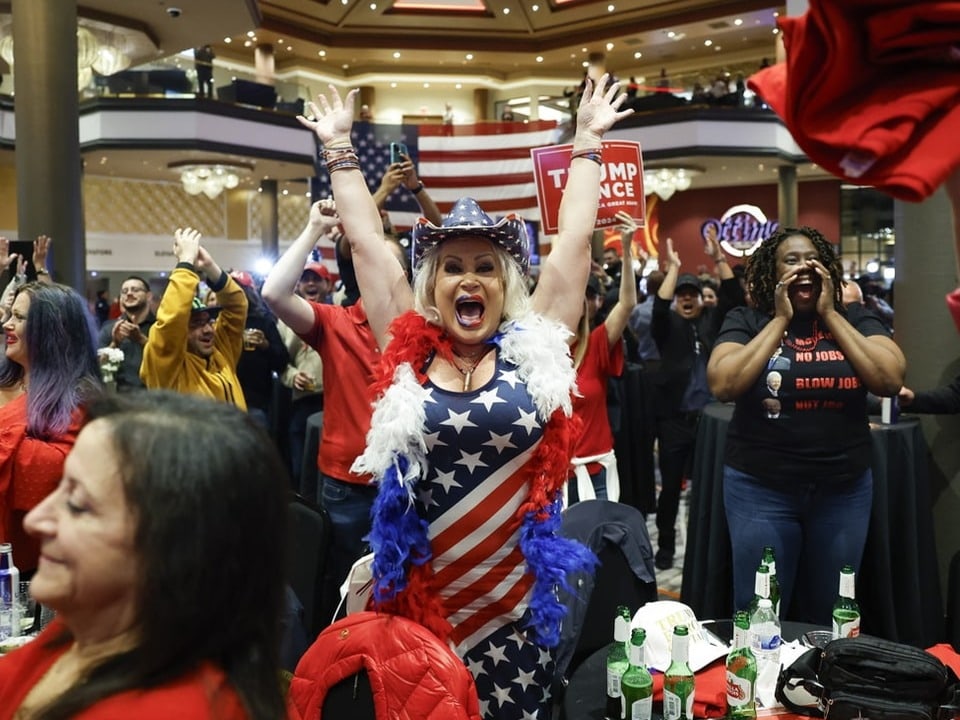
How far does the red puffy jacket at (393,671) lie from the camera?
157 cm

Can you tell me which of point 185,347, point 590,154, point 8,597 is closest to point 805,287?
point 590,154

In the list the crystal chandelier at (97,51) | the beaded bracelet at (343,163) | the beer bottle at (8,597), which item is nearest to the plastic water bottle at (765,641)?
the beaded bracelet at (343,163)

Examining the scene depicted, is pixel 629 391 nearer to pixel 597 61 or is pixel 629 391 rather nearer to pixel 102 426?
pixel 102 426

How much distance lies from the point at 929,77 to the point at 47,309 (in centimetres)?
229

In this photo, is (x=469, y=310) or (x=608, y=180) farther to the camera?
(x=608, y=180)

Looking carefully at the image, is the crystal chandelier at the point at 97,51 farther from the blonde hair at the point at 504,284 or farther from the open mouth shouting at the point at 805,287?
the open mouth shouting at the point at 805,287

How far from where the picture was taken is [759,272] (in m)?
2.91

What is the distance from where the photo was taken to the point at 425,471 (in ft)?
6.06

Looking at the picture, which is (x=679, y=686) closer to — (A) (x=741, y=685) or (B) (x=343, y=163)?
(A) (x=741, y=685)

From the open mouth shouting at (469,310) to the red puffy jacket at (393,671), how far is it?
64 cm

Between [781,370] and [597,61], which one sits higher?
[597,61]

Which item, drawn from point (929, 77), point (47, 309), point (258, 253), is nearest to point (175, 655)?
point (929, 77)

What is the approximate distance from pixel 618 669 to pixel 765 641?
332 mm

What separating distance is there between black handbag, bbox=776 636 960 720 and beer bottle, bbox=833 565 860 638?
294mm
